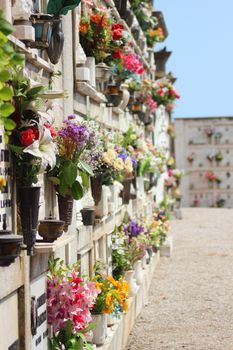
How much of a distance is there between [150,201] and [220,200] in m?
18.8

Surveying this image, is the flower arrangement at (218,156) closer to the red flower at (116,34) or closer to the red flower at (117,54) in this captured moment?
the red flower at (117,54)

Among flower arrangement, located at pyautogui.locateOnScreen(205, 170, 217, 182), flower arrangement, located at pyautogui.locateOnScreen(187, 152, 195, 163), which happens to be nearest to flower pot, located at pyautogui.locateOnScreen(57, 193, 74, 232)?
flower arrangement, located at pyautogui.locateOnScreen(205, 170, 217, 182)

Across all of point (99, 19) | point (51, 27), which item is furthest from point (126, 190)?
point (51, 27)

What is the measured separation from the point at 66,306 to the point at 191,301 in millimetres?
6704

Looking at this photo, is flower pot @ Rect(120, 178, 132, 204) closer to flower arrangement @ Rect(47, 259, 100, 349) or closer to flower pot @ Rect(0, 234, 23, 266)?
flower arrangement @ Rect(47, 259, 100, 349)

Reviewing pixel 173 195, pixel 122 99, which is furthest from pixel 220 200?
pixel 122 99

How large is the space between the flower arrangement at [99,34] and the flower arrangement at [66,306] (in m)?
3.25

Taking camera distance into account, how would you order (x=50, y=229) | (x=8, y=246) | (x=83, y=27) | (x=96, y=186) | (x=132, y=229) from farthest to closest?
(x=132, y=229) < (x=96, y=186) < (x=83, y=27) < (x=50, y=229) < (x=8, y=246)

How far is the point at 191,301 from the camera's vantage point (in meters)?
12.7

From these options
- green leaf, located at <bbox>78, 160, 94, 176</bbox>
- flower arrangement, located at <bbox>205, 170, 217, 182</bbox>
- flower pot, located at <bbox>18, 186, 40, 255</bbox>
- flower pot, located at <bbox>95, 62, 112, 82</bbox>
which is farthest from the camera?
flower arrangement, located at <bbox>205, 170, 217, 182</bbox>

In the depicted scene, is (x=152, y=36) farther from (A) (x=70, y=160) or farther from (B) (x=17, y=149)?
(B) (x=17, y=149)

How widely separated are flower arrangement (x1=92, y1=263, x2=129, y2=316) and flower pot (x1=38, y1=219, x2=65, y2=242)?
2330 millimetres

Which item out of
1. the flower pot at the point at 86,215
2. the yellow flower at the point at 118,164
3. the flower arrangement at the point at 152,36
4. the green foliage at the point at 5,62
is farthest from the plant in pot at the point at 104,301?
the flower arrangement at the point at 152,36

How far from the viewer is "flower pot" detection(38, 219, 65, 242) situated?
5.59m
